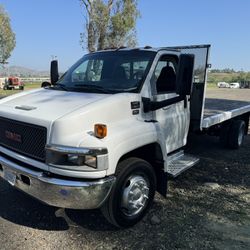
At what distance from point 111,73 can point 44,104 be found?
3.84 ft

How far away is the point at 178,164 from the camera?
16.5 feet

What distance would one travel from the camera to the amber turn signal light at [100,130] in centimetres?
339

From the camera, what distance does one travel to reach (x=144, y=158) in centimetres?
436

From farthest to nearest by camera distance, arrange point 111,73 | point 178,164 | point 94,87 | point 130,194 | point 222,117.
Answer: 1. point 222,117
2. point 178,164
3. point 111,73
4. point 94,87
5. point 130,194

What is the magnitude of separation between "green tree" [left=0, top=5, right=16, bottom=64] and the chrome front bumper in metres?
40.8

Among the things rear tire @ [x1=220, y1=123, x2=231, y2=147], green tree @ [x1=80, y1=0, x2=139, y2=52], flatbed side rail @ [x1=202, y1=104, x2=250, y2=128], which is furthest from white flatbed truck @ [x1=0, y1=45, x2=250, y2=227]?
green tree @ [x1=80, y1=0, x2=139, y2=52]

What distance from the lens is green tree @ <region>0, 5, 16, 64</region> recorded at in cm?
3997

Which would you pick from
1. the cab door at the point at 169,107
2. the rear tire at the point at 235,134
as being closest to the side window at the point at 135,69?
the cab door at the point at 169,107

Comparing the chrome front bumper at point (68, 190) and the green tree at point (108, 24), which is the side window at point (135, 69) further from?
the green tree at point (108, 24)

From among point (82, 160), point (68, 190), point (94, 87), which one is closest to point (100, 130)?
point (82, 160)

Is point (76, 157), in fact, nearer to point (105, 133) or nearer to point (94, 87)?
point (105, 133)

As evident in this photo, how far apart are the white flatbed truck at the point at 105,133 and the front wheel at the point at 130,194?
0.01 meters

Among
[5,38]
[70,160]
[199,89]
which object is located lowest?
[70,160]

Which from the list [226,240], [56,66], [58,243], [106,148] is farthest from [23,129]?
[226,240]
